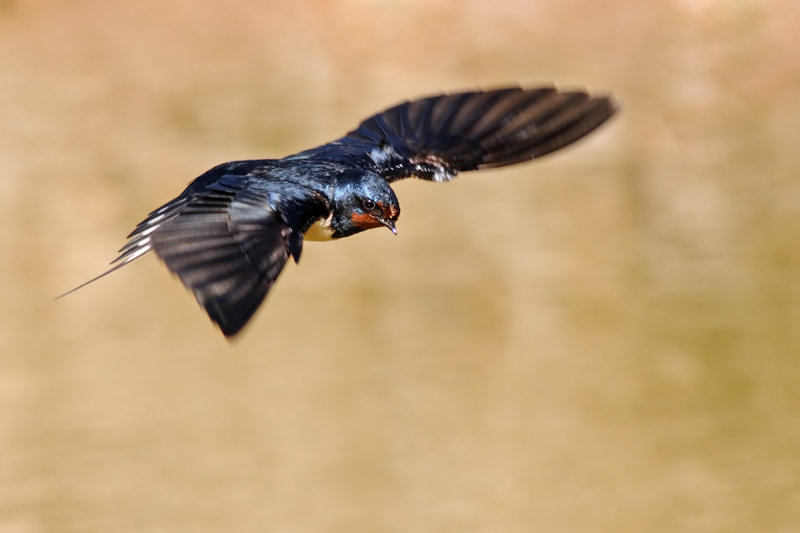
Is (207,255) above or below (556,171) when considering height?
below

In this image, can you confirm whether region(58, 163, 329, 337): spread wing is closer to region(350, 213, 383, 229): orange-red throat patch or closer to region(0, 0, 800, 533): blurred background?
region(350, 213, 383, 229): orange-red throat patch

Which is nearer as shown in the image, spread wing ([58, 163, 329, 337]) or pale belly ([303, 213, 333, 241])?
spread wing ([58, 163, 329, 337])

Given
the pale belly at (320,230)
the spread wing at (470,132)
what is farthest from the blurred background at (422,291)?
the pale belly at (320,230)

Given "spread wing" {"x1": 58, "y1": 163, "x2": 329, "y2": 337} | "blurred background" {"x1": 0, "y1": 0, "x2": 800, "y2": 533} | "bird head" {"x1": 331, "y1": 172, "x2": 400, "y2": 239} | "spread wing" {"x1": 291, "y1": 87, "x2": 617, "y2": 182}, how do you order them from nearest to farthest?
"spread wing" {"x1": 58, "y1": 163, "x2": 329, "y2": 337} < "bird head" {"x1": 331, "y1": 172, "x2": 400, "y2": 239} < "spread wing" {"x1": 291, "y1": 87, "x2": 617, "y2": 182} < "blurred background" {"x1": 0, "y1": 0, "x2": 800, "y2": 533}

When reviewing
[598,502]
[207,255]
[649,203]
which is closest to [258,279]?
[207,255]

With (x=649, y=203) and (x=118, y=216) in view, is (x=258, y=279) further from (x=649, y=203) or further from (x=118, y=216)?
(x=649, y=203)

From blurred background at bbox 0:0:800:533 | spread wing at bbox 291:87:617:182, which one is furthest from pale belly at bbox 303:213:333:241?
blurred background at bbox 0:0:800:533

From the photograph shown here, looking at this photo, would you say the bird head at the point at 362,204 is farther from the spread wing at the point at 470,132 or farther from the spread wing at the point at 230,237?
the spread wing at the point at 470,132

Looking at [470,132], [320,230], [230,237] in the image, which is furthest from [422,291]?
[230,237]
